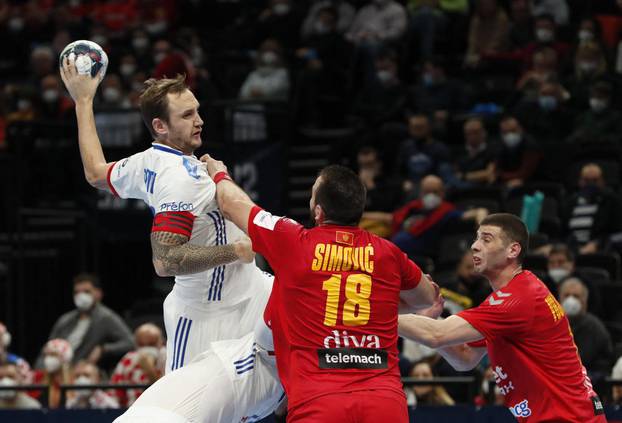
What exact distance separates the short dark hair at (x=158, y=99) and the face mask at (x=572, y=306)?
17.7 feet

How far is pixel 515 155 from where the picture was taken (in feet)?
49.5

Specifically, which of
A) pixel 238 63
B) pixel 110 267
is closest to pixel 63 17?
pixel 238 63

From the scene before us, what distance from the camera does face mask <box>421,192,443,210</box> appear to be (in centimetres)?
1424

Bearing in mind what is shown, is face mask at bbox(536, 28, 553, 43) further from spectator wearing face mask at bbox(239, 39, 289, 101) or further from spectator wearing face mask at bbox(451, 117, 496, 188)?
spectator wearing face mask at bbox(239, 39, 289, 101)

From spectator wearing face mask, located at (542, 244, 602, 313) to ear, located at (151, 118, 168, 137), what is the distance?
5.99 m

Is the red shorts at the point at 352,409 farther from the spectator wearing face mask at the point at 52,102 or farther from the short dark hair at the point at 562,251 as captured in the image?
the spectator wearing face mask at the point at 52,102

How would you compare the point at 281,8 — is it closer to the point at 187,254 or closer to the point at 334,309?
the point at 187,254

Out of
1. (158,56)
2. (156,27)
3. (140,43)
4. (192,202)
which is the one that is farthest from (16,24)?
Answer: (192,202)

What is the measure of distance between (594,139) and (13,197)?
22.5ft

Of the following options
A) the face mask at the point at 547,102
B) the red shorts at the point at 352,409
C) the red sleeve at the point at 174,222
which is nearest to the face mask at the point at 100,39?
the face mask at the point at 547,102

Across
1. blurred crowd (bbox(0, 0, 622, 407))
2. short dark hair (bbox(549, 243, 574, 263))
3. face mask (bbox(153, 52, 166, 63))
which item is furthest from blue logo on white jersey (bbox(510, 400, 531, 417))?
face mask (bbox(153, 52, 166, 63))

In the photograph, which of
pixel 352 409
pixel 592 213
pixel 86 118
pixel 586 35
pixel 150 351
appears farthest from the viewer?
pixel 586 35

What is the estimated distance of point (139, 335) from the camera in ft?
40.6

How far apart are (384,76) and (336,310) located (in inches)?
455
